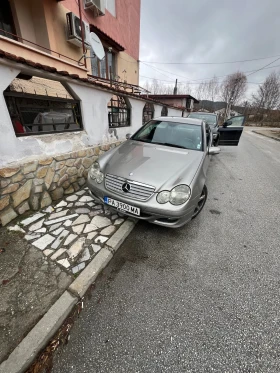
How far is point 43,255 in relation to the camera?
6.22 feet

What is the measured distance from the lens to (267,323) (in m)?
1.38

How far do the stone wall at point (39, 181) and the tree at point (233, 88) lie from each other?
138ft

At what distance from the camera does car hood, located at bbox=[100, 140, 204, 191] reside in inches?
81.2

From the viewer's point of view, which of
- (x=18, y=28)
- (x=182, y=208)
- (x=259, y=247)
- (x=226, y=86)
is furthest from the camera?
(x=226, y=86)

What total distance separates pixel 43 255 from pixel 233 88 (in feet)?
154

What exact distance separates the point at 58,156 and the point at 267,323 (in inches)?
134

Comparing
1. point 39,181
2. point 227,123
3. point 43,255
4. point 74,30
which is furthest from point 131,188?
point 227,123

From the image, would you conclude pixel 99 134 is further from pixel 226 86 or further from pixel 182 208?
pixel 226 86

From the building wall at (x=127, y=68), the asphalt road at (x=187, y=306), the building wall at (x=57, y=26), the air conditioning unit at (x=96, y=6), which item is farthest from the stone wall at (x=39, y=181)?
the building wall at (x=127, y=68)

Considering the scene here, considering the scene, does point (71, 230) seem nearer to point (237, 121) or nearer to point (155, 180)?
point (155, 180)

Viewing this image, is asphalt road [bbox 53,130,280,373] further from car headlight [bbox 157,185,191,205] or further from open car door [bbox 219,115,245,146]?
open car door [bbox 219,115,245,146]

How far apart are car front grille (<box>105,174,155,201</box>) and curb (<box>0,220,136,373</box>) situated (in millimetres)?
704

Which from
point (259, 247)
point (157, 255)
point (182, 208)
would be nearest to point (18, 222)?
point (157, 255)

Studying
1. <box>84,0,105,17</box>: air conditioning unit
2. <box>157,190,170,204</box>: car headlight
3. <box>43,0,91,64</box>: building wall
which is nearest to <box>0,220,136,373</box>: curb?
<box>157,190,170,204</box>: car headlight
